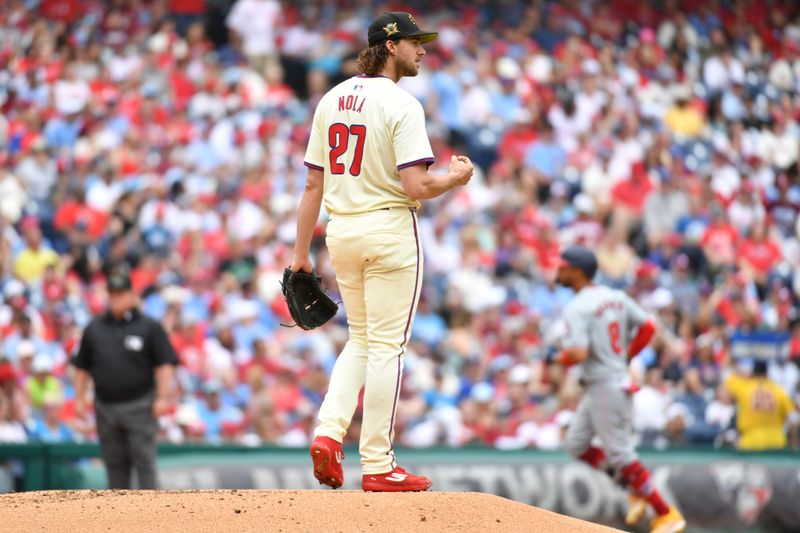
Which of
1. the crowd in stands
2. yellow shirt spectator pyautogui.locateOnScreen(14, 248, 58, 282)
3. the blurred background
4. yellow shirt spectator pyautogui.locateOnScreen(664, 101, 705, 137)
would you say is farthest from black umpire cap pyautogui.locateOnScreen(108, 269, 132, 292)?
yellow shirt spectator pyautogui.locateOnScreen(664, 101, 705, 137)

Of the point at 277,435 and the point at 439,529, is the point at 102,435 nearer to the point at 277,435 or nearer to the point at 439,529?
the point at 277,435

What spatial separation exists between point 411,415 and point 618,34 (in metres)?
8.87

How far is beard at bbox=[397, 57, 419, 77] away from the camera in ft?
20.7

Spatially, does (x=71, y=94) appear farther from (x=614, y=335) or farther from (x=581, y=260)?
(x=614, y=335)

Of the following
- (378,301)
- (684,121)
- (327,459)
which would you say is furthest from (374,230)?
(684,121)

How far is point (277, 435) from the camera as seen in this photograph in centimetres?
1254

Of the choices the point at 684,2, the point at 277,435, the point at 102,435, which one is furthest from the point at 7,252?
the point at 684,2

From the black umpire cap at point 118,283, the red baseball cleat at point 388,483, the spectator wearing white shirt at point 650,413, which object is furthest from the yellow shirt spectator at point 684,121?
the red baseball cleat at point 388,483

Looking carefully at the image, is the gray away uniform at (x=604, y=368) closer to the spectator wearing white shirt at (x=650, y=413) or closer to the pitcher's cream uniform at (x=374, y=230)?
the pitcher's cream uniform at (x=374, y=230)

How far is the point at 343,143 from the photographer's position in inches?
246

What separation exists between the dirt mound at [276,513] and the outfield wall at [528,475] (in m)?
4.06

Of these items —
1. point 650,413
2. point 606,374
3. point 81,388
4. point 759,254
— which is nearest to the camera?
point 606,374

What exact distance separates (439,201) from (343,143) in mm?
9911

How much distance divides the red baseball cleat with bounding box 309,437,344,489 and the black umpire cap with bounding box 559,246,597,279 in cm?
307
